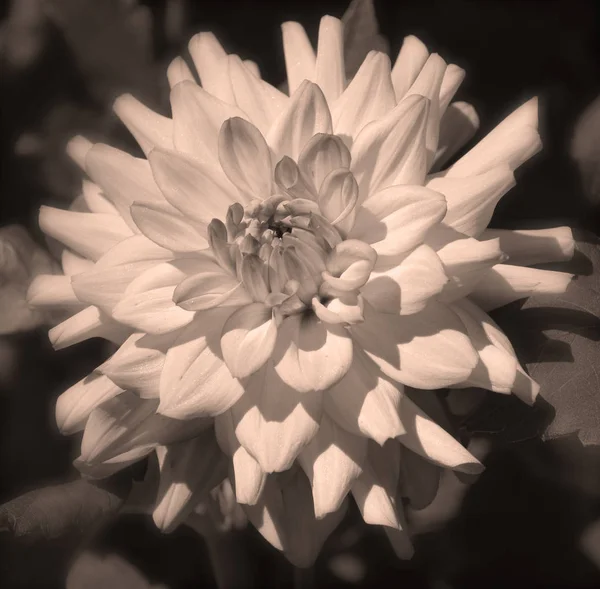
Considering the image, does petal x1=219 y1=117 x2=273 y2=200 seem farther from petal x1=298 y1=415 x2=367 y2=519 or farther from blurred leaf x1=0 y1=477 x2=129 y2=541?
blurred leaf x1=0 y1=477 x2=129 y2=541

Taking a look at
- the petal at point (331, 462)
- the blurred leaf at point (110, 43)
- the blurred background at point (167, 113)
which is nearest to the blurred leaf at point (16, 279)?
the blurred background at point (167, 113)

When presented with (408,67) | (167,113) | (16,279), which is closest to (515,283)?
(408,67)

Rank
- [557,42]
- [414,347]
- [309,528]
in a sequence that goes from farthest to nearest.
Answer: [557,42] → [309,528] → [414,347]

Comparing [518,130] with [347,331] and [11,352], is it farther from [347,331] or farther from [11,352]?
[11,352]

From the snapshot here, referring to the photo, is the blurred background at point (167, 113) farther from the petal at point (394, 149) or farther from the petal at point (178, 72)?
the petal at point (394, 149)

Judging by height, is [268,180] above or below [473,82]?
above

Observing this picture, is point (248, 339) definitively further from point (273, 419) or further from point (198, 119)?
point (198, 119)

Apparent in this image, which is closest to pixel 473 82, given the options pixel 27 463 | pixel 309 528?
pixel 309 528
